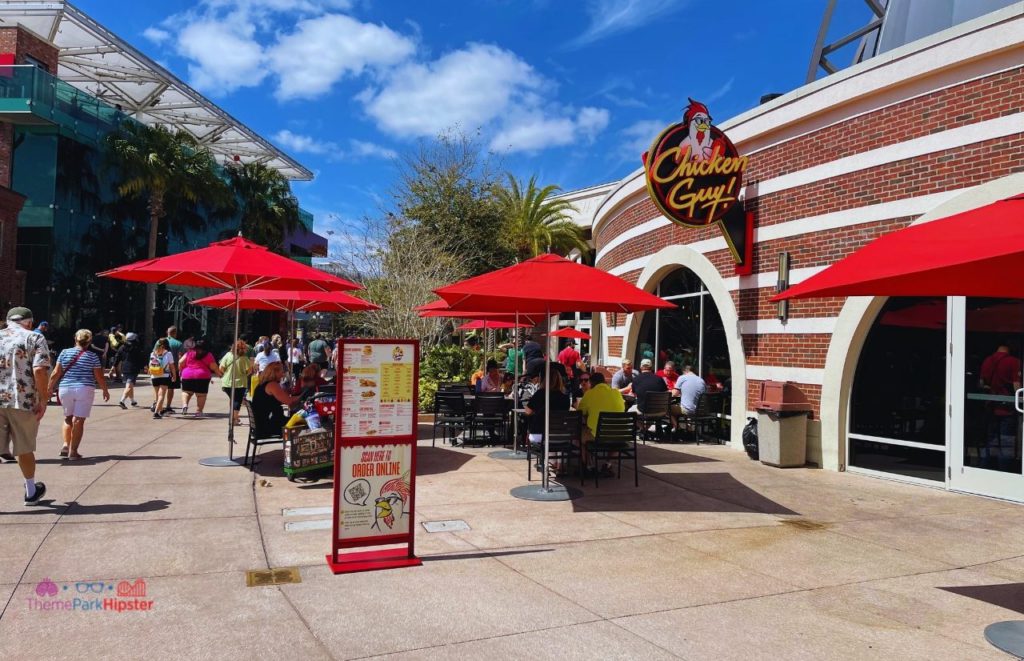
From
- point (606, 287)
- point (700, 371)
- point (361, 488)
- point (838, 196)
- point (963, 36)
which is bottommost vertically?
point (361, 488)

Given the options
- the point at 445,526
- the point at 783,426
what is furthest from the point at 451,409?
the point at 783,426

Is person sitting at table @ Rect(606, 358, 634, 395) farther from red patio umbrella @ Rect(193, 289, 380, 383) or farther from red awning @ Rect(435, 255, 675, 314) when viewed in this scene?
red awning @ Rect(435, 255, 675, 314)

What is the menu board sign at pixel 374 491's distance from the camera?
5.21m

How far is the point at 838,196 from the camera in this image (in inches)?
403

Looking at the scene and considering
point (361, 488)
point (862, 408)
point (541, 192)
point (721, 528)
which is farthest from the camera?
point (541, 192)

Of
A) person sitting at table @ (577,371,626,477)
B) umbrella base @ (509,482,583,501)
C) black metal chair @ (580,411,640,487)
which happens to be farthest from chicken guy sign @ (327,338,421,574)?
person sitting at table @ (577,371,626,477)

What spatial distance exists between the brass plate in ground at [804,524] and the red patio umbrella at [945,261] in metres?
3.07

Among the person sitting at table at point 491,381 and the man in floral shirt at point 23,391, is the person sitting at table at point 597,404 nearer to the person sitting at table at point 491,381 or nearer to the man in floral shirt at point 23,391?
the person sitting at table at point 491,381

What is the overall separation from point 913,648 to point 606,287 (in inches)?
170

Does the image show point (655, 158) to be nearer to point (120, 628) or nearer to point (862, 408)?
point (862, 408)

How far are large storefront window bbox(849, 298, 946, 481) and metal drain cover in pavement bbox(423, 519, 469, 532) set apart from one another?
21.0 ft

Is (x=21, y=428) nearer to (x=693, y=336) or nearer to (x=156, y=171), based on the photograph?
(x=693, y=336)

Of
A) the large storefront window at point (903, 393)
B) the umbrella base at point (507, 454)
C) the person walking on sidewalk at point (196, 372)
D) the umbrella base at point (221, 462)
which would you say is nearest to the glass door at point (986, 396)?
the large storefront window at point (903, 393)

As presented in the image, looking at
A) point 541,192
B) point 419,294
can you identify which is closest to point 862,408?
point 419,294
